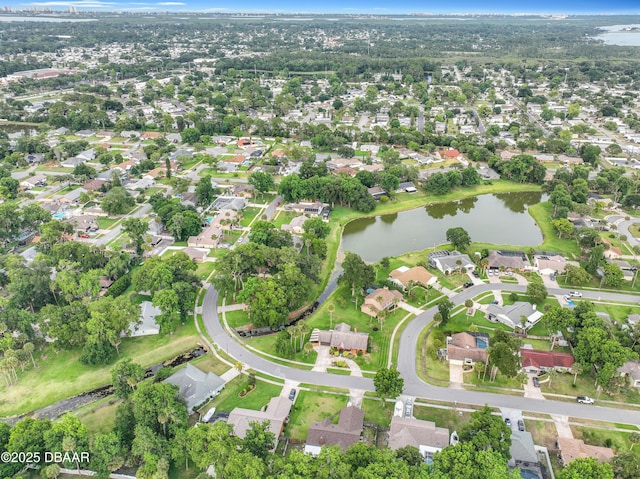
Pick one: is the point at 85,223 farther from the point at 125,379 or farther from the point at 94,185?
the point at 125,379

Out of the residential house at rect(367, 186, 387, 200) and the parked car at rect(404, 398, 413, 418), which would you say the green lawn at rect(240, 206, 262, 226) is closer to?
the residential house at rect(367, 186, 387, 200)

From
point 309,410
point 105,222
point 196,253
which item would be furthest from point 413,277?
point 105,222

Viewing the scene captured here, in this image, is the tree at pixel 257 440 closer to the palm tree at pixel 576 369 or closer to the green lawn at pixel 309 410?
the green lawn at pixel 309 410

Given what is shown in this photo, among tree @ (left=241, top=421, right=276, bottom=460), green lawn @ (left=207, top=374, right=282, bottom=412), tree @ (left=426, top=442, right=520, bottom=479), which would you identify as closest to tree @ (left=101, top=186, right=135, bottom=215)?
green lawn @ (left=207, top=374, right=282, bottom=412)

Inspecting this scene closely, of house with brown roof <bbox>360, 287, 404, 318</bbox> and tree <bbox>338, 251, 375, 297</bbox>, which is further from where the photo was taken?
tree <bbox>338, 251, 375, 297</bbox>

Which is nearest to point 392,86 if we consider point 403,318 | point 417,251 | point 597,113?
point 597,113

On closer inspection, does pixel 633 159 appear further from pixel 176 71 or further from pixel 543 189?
pixel 176 71
